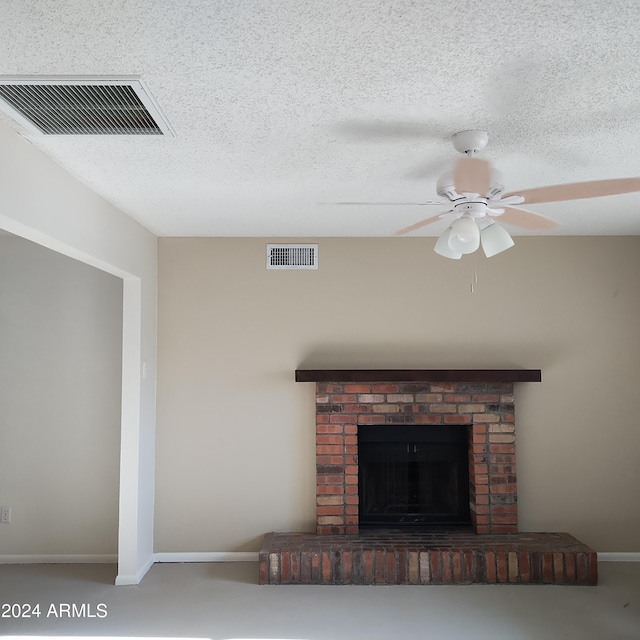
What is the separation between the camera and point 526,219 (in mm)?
2793

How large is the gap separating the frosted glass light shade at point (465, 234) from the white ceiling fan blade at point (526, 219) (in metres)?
0.29

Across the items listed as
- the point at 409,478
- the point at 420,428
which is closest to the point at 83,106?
the point at 420,428

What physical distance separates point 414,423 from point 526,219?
211 centimetres

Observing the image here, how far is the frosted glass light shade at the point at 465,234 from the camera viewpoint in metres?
2.49

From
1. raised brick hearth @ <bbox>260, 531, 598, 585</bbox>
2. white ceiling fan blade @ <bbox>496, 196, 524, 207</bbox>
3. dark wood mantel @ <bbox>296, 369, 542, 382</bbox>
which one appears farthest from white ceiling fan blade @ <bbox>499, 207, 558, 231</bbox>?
raised brick hearth @ <bbox>260, 531, 598, 585</bbox>

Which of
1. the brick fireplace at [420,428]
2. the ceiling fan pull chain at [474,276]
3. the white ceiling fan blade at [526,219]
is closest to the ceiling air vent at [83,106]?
the white ceiling fan blade at [526,219]

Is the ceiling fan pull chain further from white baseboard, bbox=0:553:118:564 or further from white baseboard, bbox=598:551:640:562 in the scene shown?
white baseboard, bbox=0:553:118:564

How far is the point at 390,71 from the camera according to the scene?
199cm

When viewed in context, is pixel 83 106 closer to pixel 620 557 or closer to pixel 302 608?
pixel 302 608

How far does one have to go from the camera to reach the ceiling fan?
2213 mm

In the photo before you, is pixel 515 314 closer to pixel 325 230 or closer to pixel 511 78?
pixel 325 230

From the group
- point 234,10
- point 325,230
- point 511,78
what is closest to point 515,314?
point 325,230

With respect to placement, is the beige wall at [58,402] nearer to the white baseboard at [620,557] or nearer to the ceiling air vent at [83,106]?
the ceiling air vent at [83,106]

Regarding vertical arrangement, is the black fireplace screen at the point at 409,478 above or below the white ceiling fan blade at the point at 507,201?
below
